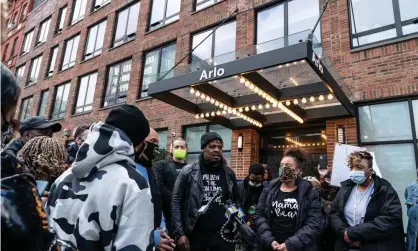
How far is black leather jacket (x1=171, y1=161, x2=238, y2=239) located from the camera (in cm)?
324

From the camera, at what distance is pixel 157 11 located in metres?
12.6

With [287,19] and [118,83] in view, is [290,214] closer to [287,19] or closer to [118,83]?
[287,19]

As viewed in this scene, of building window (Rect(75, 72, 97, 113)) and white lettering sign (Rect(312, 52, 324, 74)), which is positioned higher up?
building window (Rect(75, 72, 97, 113))

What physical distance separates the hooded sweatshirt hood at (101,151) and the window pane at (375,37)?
740cm

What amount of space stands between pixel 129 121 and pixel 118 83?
469 inches

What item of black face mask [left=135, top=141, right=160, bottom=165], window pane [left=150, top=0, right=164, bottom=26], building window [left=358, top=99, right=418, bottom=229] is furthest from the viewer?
window pane [left=150, top=0, right=164, bottom=26]

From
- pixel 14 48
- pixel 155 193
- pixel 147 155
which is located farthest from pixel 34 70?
pixel 155 193

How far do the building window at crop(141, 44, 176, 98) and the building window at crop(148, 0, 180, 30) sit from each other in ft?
4.13

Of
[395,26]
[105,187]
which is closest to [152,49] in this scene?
[395,26]

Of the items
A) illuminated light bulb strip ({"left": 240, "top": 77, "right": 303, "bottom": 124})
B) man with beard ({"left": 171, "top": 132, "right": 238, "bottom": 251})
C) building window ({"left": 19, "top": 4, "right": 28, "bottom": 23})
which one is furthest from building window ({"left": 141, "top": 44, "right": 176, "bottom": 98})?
building window ({"left": 19, "top": 4, "right": 28, "bottom": 23})

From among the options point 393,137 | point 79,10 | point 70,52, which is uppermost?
point 79,10

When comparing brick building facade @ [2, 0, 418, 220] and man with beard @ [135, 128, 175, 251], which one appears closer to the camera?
man with beard @ [135, 128, 175, 251]

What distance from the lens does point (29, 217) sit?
898mm

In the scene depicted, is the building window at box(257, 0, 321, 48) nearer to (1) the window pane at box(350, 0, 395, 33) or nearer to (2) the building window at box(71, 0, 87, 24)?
(1) the window pane at box(350, 0, 395, 33)
